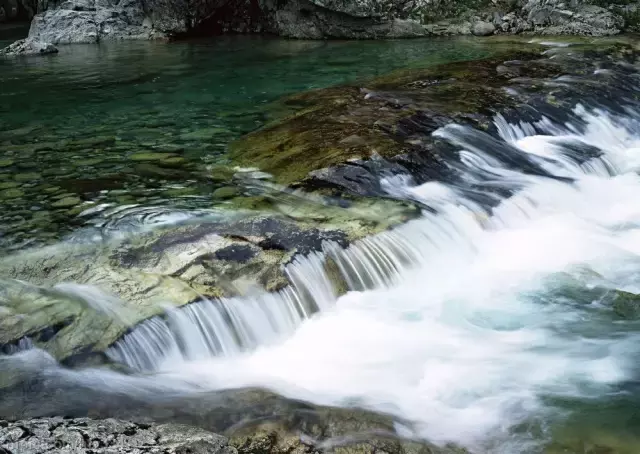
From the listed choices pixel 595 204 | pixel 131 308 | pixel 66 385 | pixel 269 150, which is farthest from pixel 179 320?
pixel 595 204

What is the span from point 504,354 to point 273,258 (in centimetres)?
207

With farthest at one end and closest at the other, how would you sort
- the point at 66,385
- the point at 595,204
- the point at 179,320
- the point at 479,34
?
the point at 479,34, the point at 595,204, the point at 179,320, the point at 66,385

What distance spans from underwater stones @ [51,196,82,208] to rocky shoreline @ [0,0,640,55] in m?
16.9

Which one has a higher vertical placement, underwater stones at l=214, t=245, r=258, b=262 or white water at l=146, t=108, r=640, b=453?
underwater stones at l=214, t=245, r=258, b=262

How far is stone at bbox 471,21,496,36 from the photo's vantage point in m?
20.6

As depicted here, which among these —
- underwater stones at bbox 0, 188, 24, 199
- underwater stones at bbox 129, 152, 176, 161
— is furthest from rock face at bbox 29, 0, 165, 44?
underwater stones at bbox 0, 188, 24, 199

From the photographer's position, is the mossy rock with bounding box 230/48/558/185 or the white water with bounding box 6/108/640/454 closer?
the white water with bounding box 6/108/640/454

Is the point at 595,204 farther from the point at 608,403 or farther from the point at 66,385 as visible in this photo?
the point at 66,385

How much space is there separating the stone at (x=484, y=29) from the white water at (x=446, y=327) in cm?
1443

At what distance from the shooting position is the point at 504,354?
16.3 ft

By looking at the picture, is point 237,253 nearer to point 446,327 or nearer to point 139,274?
point 139,274

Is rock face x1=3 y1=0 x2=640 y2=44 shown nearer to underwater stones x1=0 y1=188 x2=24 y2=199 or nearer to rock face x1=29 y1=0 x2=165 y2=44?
rock face x1=29 y1=0 x2=165 y2=44

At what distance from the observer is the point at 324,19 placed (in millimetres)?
22922

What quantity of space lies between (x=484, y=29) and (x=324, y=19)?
5767 mm
